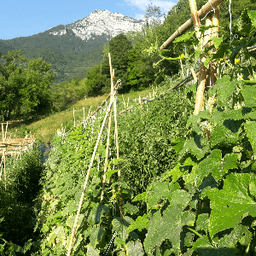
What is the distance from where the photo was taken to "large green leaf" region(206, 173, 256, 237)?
0.47m

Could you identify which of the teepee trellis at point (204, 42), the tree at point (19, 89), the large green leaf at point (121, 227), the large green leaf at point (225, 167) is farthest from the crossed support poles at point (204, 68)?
the tree at point (19, 89)

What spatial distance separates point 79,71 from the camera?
416 ft

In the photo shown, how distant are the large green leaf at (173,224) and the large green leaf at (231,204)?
24 cm

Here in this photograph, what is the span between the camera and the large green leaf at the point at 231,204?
0.47 meters

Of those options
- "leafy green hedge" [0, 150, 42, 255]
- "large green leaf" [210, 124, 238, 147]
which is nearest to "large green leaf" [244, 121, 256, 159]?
"large green leaf" [210, 124, 238, 147]

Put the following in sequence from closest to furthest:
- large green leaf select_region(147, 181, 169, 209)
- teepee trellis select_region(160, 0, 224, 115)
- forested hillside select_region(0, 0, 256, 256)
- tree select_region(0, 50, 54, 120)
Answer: forested hillside select_region(0, 0, 256, 256) < large green leaf select_region(147, 181, 169, 209) < teepee trellis select_region(160, 0, 224, 115) < tree select_region(0, 50, 54, 120)

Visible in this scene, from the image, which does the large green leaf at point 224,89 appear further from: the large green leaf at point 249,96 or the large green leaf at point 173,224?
the large green leaf at point 173,224

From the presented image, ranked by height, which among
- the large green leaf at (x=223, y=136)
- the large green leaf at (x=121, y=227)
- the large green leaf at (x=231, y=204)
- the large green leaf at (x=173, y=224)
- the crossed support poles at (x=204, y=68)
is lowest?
the large green leaf at (x=121, y=227)

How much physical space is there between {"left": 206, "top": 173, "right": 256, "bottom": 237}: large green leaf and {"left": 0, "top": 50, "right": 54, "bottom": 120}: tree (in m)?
29.9

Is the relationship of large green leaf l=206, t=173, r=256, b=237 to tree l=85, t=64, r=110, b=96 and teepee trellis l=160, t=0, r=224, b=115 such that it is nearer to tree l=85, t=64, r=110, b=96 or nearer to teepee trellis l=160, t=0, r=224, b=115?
teepee trellis l=160, t=0, r=224, b=115

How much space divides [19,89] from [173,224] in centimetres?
3179

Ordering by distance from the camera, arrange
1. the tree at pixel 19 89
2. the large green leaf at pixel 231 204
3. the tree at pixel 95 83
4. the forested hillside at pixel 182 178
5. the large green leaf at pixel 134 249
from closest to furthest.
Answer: the large green leaf at pixel 231 204 < the forested hillside at pixel 182 178 < the large green leaf at pixel 134 249 < the tree at pixel 19 89 < the tree at pixel 95 83

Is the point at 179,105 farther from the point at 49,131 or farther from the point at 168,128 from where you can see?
the point at 49,131

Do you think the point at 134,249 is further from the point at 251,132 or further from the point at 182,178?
the point at 251,132
